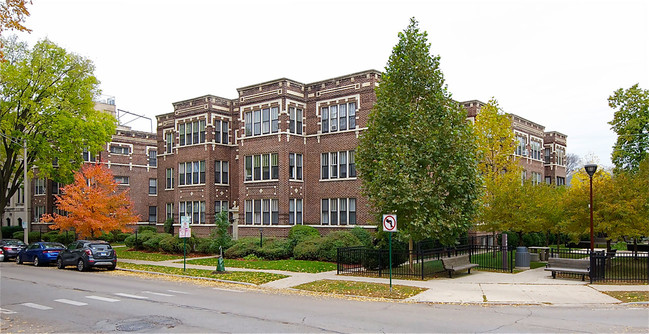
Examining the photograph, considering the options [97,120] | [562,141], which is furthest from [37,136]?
[562,141]

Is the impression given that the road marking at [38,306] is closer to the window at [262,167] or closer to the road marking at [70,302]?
the road marking at [70,302]

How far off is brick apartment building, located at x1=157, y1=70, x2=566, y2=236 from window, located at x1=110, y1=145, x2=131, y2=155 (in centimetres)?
1687

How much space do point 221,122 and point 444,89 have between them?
2401 cm

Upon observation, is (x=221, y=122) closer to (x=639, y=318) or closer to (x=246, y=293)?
(x=246, y=293)

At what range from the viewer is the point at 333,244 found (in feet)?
88.1

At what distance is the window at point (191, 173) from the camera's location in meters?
41.2

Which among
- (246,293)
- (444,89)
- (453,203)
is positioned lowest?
(246,293)

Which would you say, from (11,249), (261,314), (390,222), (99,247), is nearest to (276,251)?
(99,247)

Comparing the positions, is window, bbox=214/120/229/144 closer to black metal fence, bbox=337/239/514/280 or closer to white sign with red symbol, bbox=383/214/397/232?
black metal fence, bbox=337/239/514/280

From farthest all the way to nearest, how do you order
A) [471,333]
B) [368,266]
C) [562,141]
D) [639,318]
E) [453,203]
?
[562,141], [368,266], [453,203], [639,318], [471,333]

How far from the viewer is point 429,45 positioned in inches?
836

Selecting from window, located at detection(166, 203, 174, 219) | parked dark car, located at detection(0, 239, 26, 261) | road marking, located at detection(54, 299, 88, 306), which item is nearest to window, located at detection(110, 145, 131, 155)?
window, located at detection(166, 203, 174, 219)

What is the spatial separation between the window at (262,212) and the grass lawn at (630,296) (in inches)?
908

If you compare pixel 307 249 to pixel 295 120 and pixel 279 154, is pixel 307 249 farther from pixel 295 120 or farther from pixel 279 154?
pixel 295 120
